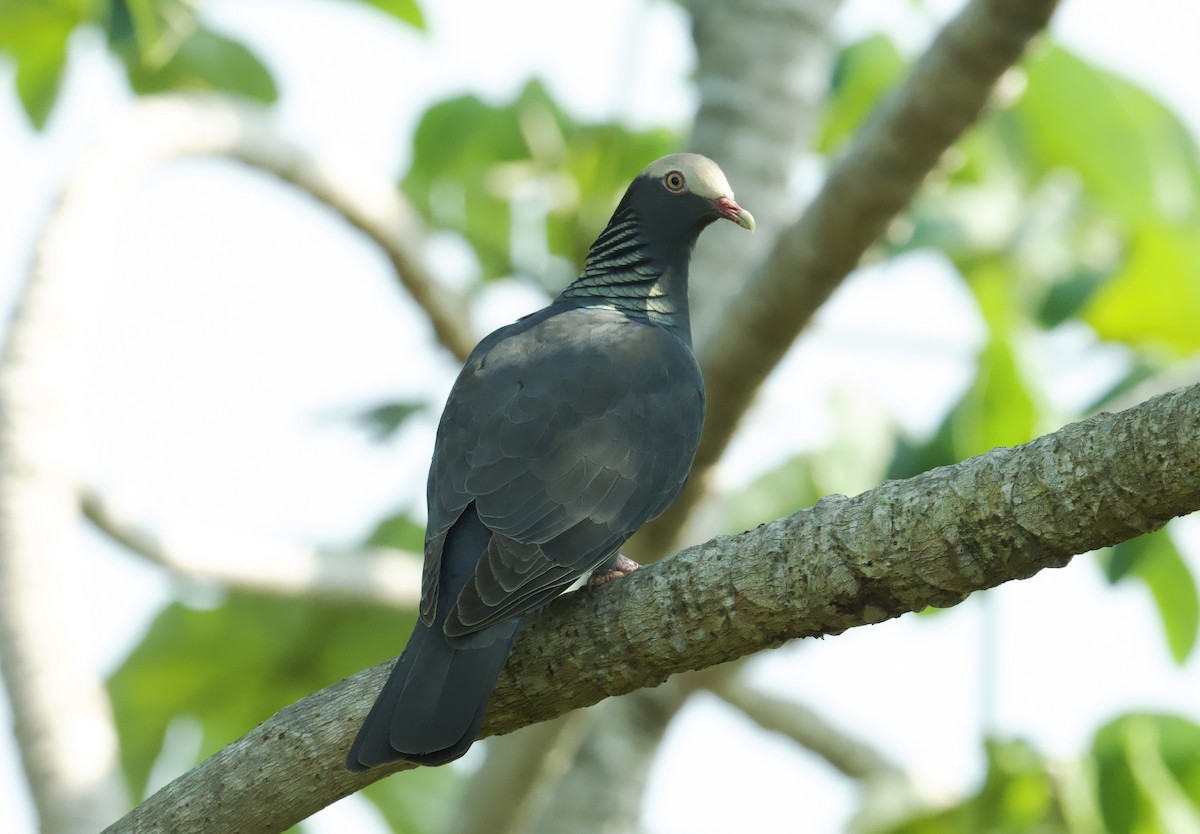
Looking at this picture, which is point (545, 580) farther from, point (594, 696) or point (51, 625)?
point (51, 625)

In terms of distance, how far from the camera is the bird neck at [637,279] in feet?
13.6

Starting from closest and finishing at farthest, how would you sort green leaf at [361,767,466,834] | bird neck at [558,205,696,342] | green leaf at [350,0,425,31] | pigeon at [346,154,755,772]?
pigeon at [346,154,755,772]
bird neck at [558,205,696,342]
green leaf at [350,0,425,31]
green leaf at [361,767,466,834]

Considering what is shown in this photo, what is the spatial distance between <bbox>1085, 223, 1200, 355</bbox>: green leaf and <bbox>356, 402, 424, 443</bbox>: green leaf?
3.15 metres

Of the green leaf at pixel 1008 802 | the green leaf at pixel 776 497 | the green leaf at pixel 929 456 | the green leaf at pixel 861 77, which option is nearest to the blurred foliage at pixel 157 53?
the green leaf at pixel 861 77

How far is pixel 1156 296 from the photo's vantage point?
16.4 ft

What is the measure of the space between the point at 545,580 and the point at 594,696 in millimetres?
296

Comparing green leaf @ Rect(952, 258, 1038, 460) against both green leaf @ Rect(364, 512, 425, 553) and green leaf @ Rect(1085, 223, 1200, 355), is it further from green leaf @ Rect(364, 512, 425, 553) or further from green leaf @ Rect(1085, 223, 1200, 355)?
green leaf @ Rect(364, 512, 425, 553)

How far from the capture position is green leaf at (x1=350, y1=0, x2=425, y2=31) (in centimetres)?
650

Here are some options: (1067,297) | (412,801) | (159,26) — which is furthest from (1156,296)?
(412,801)

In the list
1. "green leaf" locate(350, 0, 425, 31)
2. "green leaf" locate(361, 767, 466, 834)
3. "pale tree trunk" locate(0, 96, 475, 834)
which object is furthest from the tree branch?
"green leaf" locate(350, 0, 425, 31)

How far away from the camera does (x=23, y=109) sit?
6.85m

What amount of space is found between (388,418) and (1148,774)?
3.69 metres

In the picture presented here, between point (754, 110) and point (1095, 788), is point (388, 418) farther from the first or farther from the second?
point (1095, 788)

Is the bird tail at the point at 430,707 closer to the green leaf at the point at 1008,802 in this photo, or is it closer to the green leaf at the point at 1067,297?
the green leaf at the point at 1067,297
